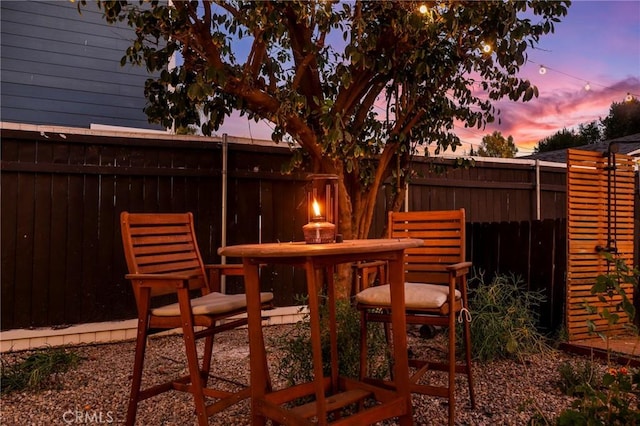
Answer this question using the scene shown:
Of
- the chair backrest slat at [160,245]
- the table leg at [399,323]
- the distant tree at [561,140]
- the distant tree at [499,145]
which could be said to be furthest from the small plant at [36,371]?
the distant tree at [561,140]

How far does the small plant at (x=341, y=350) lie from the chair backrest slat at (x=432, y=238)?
448 millimetres

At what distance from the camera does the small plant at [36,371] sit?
2553mm

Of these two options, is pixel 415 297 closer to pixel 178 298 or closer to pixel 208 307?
pixel 208 307

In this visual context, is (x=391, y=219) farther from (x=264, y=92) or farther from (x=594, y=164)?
(x=594, y=164)

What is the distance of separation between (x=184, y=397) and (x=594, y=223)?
10.2 ft

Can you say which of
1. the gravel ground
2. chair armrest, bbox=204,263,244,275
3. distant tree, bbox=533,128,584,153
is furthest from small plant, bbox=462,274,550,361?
distant tree, bbox=533,128,584,153

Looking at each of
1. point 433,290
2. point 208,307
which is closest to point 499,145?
point 433,290

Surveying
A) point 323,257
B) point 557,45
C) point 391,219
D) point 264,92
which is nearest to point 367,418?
point 323,257

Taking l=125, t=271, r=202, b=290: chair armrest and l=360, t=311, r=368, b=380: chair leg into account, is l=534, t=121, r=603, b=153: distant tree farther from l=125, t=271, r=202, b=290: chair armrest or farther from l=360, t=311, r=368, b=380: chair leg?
l=125, t=271, r=202, b=290: chair armrest

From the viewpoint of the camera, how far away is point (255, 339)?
1.77m

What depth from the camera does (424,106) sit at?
11.5 feet

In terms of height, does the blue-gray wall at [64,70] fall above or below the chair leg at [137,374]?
above

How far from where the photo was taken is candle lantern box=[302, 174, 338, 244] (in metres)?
1.98

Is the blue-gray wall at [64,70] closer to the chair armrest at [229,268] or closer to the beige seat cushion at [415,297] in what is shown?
the chair armrest at [229,268]
